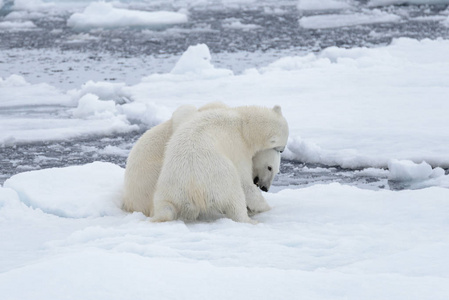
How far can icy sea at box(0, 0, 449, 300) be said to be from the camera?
223 cm

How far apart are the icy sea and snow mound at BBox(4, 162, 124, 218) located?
0.04 feet

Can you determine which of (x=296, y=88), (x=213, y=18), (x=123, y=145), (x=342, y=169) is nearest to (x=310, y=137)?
(x=342, y=169)

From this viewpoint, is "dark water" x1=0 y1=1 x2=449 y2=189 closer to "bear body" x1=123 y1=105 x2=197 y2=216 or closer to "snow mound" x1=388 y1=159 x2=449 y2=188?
"snow mound" x1=388 y1=159 x2=449 y2=188

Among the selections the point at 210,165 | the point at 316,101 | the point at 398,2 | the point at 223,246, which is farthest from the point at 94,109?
the point at 398,2

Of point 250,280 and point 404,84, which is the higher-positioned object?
point 250,280

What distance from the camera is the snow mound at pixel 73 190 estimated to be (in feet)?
12.6

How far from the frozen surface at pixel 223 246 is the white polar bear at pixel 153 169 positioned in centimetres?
11

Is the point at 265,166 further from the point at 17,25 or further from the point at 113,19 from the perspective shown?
the point at 17,25

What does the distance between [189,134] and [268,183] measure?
598 millimetres

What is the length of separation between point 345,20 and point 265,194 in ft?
57.1

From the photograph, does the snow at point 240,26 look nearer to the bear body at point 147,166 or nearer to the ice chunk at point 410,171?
the ice chunk at point 410,171

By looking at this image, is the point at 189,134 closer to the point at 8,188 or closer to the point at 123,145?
the point at 8,188

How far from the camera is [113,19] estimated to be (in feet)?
69.4

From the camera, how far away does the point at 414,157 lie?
225 inches
